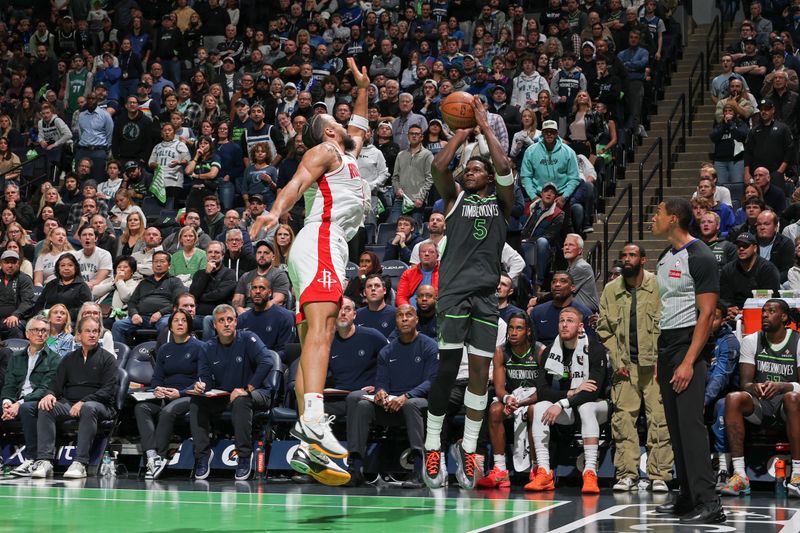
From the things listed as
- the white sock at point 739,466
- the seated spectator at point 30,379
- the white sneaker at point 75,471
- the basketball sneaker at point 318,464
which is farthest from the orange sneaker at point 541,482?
the seated spectator at point 30,379

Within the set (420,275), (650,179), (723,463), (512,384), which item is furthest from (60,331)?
(650,179)

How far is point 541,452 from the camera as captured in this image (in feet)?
34.0

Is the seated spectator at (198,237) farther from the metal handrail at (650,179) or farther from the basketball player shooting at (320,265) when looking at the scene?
the basketball player shooting at (320,265)

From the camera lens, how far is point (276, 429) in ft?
39.1

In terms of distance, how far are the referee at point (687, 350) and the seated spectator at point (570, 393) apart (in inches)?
90.0

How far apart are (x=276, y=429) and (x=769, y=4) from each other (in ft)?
37.1

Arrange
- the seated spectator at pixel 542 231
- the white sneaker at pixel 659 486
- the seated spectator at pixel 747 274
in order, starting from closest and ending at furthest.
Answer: the white sneaker at pixel 659 486
the seated spectator at pixel 747 274
the seated spectator at pixel 542 231

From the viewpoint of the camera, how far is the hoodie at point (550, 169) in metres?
14.5

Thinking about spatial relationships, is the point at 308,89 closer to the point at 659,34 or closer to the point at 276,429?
the point at 659,34

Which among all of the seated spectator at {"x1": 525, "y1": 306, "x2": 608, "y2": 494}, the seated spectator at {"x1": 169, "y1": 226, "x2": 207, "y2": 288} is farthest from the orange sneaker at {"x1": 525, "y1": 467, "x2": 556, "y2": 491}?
the seated spectator at {"x1": 169, "y1": 226, "x2": 207, "y2": 288}

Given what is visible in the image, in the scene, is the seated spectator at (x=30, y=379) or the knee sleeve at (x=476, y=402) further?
the seated spectator at (x=30, y=379)

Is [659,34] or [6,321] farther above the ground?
[659,34]

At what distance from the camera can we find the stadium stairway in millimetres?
15583

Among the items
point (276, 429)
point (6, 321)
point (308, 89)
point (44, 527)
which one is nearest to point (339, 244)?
point (44, 527)
